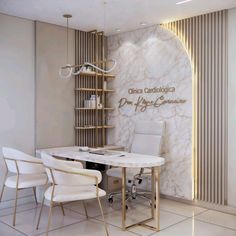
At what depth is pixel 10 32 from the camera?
4898 mm

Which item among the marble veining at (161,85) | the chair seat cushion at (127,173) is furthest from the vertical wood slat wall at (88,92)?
the chair seat cushion at (127,173)

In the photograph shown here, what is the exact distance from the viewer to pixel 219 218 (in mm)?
4426

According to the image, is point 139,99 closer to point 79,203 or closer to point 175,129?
point 175,129

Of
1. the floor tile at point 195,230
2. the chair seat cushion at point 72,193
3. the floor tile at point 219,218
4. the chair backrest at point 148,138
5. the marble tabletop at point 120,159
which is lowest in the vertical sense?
the floor tile at point 195,230

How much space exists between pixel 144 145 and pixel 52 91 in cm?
180

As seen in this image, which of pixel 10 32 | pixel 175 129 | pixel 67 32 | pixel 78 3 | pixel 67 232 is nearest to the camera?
pixel 67 232

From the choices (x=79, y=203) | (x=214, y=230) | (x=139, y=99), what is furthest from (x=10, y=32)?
(x=214, y=230)

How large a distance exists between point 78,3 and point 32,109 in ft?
6.07

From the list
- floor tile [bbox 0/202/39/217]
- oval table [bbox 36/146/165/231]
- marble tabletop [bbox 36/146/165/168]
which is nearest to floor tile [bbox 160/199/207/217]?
oval table [bbox 36/146/165/231]

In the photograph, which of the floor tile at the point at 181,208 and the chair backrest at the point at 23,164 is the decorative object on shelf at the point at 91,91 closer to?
the chair backrest at the point at 23,164

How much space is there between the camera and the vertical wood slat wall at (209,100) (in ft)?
15.2

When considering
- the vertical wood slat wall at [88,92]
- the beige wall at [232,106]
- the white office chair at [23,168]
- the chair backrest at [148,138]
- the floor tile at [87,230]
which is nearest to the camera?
the floor tile at [87,230]

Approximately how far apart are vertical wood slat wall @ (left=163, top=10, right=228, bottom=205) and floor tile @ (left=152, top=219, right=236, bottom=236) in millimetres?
714

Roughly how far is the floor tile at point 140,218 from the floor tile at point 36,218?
0.42m
